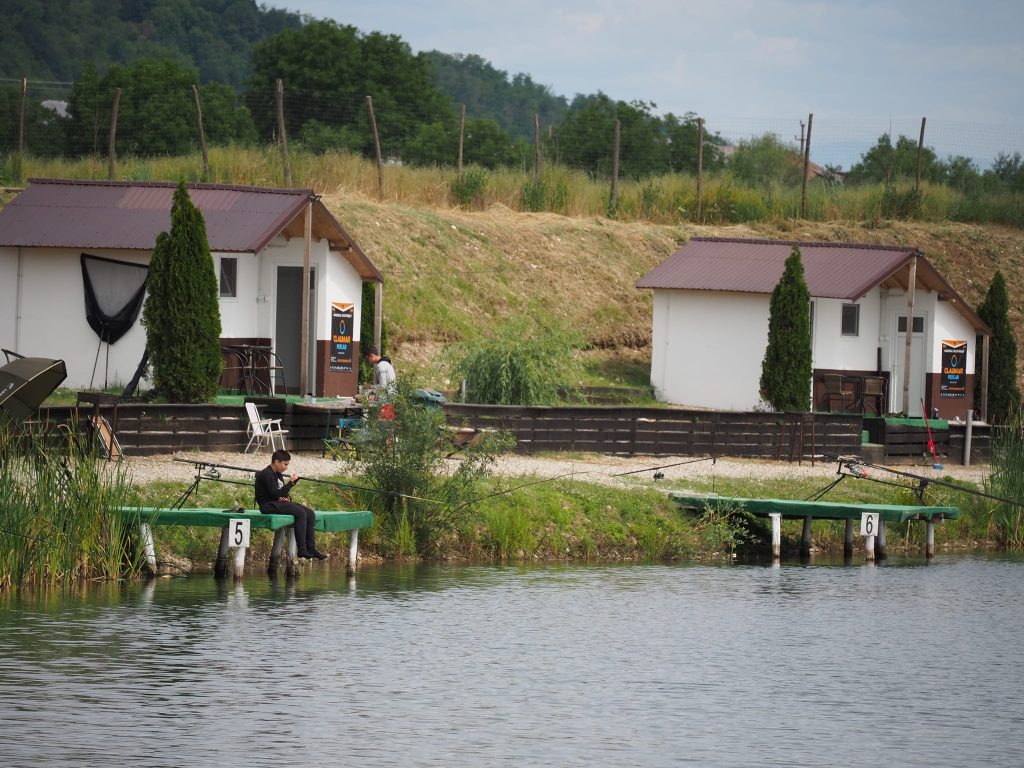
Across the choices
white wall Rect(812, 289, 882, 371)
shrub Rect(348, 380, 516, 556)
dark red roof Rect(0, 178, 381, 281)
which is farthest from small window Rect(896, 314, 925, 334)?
shrub Rect(348, 380, 516, 556)

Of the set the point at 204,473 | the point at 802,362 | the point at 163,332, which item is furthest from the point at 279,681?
the point at 802,362

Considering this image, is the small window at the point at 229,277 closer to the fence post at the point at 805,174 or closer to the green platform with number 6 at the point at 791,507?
the green platform with number 6 at the point at 791,507

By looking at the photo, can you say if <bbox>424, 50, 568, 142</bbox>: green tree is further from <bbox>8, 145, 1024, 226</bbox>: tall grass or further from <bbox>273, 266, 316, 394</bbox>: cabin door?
<bbox>273, 266, 316, 394</bbox>: cabin door

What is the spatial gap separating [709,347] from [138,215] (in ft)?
44.7

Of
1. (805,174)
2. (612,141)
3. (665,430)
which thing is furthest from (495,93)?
(665,430)

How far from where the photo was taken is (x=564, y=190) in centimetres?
5278

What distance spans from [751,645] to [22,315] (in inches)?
693

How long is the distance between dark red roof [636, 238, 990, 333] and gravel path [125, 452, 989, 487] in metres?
6.14

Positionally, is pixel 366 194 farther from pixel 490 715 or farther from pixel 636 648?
pixel 490 715

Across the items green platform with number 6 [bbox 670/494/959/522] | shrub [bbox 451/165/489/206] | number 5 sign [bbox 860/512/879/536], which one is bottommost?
number 5 sign [bbox 860/512/879/536]

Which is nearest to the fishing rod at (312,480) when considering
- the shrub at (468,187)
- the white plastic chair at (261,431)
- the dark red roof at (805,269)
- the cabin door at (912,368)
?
the white plastic chair at (261,431)

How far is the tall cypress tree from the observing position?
116ft

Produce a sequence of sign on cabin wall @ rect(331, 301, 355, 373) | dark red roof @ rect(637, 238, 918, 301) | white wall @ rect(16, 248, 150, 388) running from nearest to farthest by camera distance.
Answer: white wall @ rect(16, 248, 150, 388), sign on cabin wall @ rect(331, 301, 355, 373), dark red roof @ rect(637, 238, 918, 301)

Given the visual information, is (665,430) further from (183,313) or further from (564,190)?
(564,190)
